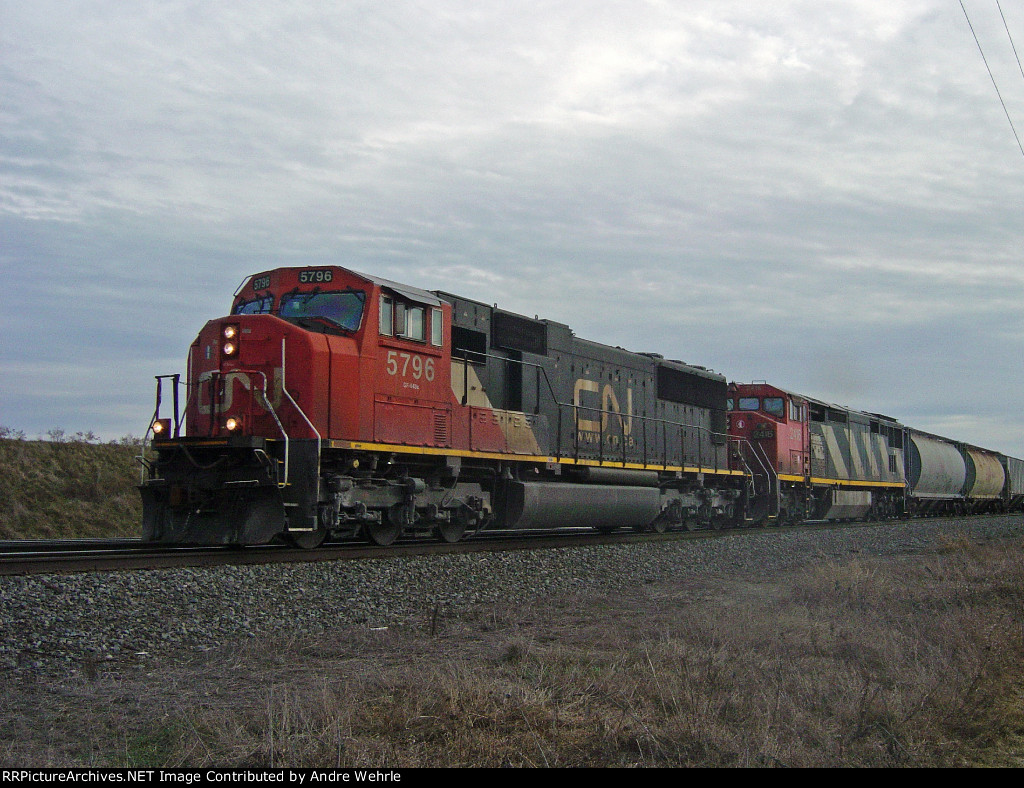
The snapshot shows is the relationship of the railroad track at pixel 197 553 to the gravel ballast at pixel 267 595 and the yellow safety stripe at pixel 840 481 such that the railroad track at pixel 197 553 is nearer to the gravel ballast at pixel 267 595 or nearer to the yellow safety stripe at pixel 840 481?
the gravel ballast at pixel 267 595

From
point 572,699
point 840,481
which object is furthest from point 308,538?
point 840,481

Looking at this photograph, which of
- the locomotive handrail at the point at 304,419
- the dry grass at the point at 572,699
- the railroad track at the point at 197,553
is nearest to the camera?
the dry grass at the point at 572,699

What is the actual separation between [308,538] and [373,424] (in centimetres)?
168

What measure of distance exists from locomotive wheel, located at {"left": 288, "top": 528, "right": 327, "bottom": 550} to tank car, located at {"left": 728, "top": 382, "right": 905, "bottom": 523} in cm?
1382

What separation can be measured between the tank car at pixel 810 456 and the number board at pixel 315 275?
13.7 meters

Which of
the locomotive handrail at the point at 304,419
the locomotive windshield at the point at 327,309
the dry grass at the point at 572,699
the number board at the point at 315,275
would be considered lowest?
the dry grass at the point at 572,699

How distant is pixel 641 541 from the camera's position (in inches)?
640

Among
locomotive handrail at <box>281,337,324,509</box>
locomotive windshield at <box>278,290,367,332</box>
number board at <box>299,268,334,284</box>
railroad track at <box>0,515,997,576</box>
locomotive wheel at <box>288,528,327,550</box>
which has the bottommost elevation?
railroad track at <box>0,515,997,576</box>

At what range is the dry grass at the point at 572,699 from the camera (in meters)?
4.09

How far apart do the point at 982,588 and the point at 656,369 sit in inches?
422

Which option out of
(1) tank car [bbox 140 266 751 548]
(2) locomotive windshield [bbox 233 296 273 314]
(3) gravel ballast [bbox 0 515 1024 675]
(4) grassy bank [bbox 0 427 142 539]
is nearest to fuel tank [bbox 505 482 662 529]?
(1) tank car [bbox 140 266 751 548]

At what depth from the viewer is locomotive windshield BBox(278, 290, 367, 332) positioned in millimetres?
12203

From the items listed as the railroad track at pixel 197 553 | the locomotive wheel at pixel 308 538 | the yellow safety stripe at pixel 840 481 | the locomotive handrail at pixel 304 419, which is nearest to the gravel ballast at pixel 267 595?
the railroad track at pixel 197 553

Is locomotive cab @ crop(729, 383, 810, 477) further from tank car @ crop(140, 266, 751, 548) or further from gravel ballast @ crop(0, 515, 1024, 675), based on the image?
gravel ballast @ crop(0, 515, 1024, 675)
